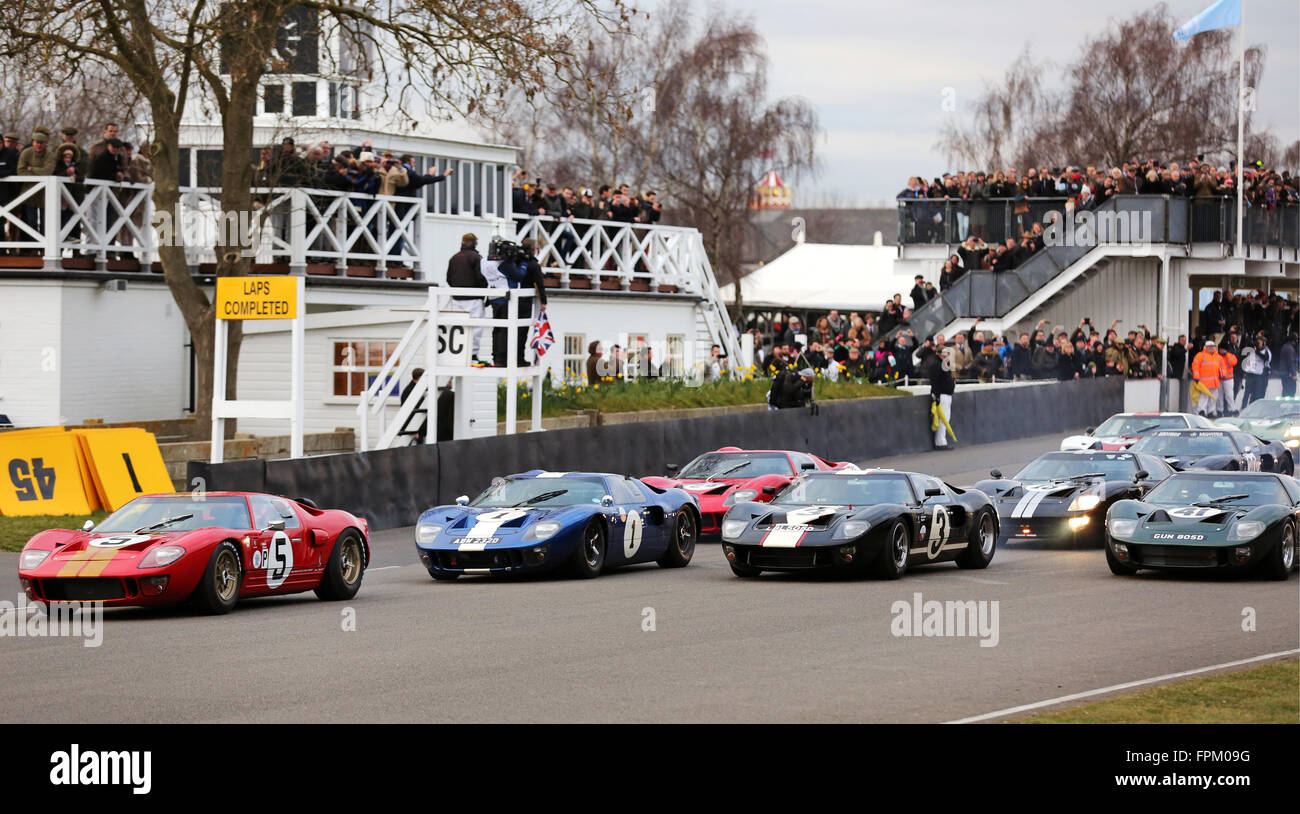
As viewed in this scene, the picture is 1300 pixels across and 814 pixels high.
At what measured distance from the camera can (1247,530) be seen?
19062mm

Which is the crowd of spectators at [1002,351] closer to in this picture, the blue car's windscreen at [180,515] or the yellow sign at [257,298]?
the yellow sign at [257,298]

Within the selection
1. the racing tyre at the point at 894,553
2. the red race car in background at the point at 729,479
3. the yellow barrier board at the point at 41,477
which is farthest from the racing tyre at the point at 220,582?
the red race car in background at the point at 729,479

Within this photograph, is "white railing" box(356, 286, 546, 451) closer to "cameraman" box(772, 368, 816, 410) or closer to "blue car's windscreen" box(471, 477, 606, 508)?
Answer: "cameraman" box(772, 368, 816, 410)

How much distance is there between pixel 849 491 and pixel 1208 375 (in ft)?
87.0

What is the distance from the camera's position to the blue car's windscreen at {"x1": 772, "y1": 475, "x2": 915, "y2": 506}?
773 inches

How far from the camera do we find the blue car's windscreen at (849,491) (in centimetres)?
1962

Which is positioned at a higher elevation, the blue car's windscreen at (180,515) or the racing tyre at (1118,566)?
the blue car's windscreen at (180,515)

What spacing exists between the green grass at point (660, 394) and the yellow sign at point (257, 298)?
838 cm

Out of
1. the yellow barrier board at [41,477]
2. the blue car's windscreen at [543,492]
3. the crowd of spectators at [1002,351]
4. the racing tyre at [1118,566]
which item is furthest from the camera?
the crowd of spectators at [1002,351]

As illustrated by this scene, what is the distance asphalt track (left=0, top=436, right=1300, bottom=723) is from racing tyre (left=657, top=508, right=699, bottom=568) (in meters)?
1.05

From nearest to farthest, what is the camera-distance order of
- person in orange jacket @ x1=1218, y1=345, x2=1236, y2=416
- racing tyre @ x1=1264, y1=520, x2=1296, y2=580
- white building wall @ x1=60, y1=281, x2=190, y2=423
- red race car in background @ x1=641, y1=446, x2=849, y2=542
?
racing tyre @ x1=1264, y1=520, x2=1296, y2=580, red race car in background @ x1=641, y1=446, x2=849, y2=542, white building wall @ x1=60, y1=281, x2=190, y2=423, person in orange jacket @ x1=1218, y1=345, x2=1236, y2=416

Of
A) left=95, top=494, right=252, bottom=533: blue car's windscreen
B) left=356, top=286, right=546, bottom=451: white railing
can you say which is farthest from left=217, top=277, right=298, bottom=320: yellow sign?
left=95, top=494, right=252, bottom=533: blue car's windscreen

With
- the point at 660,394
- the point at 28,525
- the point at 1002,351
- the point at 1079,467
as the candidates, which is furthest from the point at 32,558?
the point at 1002,351
